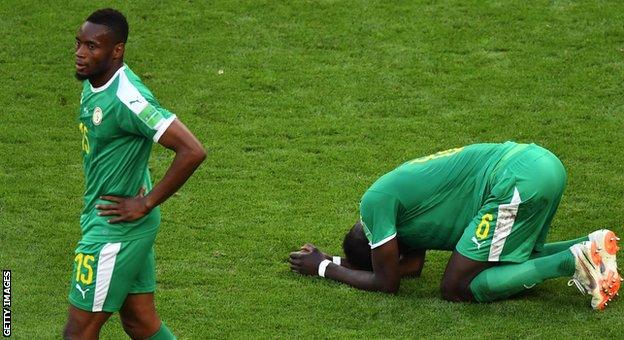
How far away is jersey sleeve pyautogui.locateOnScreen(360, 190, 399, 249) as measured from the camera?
981 cm

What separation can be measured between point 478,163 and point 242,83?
523cm

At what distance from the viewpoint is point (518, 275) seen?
32.1 feet

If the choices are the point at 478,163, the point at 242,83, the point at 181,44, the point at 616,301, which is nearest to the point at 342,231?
the point at 478,163

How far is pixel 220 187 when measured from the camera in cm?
1245

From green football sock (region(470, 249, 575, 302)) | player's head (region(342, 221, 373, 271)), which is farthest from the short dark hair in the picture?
green football sock (region(470, 249, 575, 302))

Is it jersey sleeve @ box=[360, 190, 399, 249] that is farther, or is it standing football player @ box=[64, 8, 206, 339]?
jersey sleeve @ box=[360, 190, 399, 249]

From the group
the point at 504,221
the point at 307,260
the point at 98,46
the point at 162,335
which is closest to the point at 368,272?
the point at 307,260

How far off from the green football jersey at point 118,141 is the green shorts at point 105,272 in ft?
0.19

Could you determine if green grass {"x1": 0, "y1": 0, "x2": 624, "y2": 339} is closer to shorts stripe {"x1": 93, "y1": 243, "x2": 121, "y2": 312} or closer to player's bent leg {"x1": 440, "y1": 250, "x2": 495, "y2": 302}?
player's bent leg {"x1": 440, "y1": 250, "x2": 495, "y2": 302}

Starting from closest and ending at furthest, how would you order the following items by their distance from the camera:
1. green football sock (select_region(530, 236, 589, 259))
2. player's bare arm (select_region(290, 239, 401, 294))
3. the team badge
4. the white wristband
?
the team badge, player's bare arm (select_region(290, 239, 401, 294)), green football sock (select_region(530, 236, 589, 259)), the white wristband

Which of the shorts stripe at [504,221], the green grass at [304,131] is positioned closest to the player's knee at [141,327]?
the green grass at [304,131]

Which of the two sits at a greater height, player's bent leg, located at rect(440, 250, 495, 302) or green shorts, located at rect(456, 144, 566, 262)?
green shorts, located at rect(456, 144, 566, 262)

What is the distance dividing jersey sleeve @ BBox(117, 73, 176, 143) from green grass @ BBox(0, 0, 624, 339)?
2132 mm

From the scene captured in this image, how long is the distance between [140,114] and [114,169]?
0.40m
